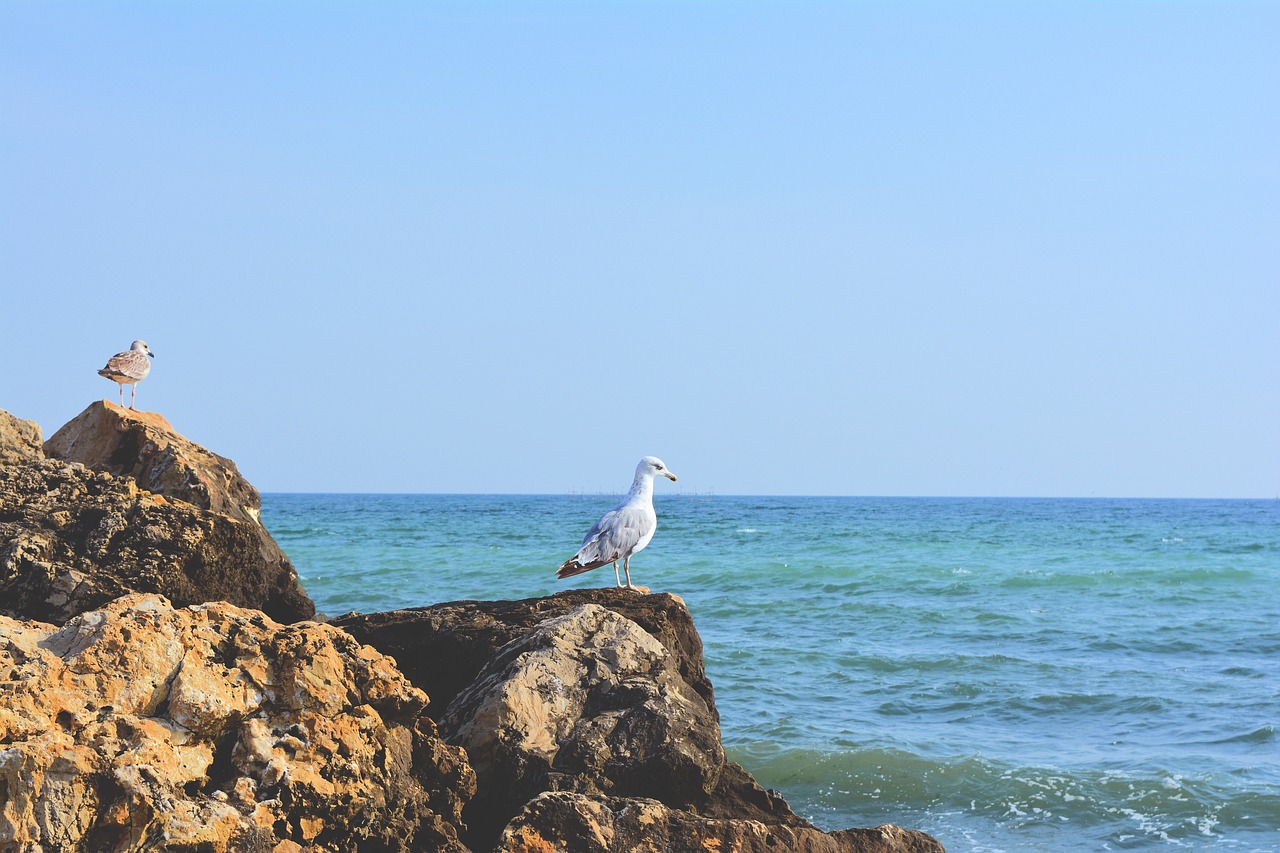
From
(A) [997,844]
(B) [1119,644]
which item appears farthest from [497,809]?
(B) [1119,644]

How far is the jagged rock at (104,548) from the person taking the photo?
4.23 m

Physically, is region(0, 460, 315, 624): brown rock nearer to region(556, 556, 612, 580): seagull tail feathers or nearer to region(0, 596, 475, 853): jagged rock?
region(0, 596, 475, 853): jagged rock

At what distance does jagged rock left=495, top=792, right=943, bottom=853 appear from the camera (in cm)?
307

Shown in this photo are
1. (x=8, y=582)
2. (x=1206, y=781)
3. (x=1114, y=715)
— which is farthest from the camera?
(x=1114, y=715)

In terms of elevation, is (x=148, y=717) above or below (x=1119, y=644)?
above

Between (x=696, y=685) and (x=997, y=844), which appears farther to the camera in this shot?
(x=997, y=844)

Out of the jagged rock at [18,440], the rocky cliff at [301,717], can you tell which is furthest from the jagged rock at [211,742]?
the jagged rock at [18,440]

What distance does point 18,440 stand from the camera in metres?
6.13

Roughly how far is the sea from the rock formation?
3565 mm

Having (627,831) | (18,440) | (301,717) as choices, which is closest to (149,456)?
(18,440)

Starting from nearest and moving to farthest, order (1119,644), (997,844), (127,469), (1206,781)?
(127,469) → (997,844) → (1206,781) → (1119,644)

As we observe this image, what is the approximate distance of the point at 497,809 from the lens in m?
3.73

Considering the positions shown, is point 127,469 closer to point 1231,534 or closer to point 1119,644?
point 1119,644

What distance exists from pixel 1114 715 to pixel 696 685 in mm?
6914
